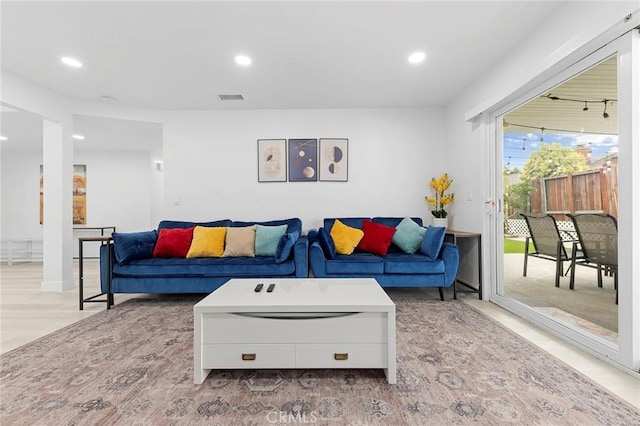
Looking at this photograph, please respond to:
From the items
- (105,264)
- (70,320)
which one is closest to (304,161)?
(105,264)

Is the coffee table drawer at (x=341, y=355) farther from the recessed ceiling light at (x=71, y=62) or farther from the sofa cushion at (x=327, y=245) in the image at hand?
the recessed ceiling light at (x=71, y=62)

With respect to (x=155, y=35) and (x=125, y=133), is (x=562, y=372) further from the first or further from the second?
(x=125, y=133)

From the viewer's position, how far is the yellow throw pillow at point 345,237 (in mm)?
3373

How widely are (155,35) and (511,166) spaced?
3.43 metres

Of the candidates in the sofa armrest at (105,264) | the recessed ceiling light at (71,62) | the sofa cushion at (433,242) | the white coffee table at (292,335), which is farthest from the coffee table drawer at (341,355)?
the recessed ceiling light at (71,62)

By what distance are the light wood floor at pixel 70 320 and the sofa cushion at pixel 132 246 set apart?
0.58 m

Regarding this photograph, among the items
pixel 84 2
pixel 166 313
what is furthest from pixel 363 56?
pixel 166 313

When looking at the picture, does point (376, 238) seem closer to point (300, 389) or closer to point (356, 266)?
point (356, 266)

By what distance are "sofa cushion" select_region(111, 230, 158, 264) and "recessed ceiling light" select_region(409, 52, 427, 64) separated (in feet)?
10.9

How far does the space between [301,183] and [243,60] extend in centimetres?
175

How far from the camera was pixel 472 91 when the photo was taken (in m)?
3.41

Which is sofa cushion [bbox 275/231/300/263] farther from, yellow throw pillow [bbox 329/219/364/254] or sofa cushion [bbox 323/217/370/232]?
sofa cushion [bbox 323/217/370/232]

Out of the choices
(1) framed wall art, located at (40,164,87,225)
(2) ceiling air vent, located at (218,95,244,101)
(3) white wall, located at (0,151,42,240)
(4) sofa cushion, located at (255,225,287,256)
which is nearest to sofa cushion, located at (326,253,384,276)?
(4) sofa cushion, located at (255,225,287,256)

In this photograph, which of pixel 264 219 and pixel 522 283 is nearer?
pixel 522 283
